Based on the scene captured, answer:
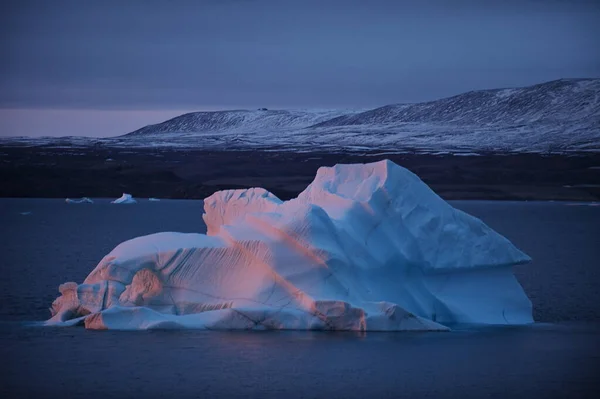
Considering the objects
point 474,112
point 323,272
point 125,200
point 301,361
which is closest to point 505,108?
point 474,112

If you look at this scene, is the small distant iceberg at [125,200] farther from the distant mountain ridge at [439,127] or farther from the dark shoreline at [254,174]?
the distant mountain ridge at [439,127]

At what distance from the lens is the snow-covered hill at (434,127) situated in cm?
11431

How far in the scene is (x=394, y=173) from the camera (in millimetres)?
19391

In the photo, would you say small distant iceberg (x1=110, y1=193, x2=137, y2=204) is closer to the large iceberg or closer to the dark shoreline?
the dark shoreline

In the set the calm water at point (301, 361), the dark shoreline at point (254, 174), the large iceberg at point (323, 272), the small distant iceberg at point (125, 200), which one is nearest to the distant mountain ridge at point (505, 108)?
the dark shoreline at point (254, 174)

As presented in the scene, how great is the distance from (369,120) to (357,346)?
406 ft

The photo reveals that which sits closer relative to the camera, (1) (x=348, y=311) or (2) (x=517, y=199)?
(1) (x=348, y=311)

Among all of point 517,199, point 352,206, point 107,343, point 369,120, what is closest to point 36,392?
point 107,343

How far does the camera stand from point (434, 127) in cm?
12975

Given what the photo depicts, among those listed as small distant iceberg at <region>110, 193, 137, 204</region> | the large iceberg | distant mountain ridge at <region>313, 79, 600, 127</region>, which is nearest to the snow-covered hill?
distant mountain ridge at <region>313, 79, 600, 127</region>

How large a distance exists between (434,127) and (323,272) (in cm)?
11358

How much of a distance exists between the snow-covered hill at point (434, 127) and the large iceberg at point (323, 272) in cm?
8681

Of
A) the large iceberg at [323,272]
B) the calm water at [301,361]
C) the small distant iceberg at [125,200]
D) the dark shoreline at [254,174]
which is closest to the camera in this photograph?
the calm water at [301,361]

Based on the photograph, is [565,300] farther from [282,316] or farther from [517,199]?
[517,199]
